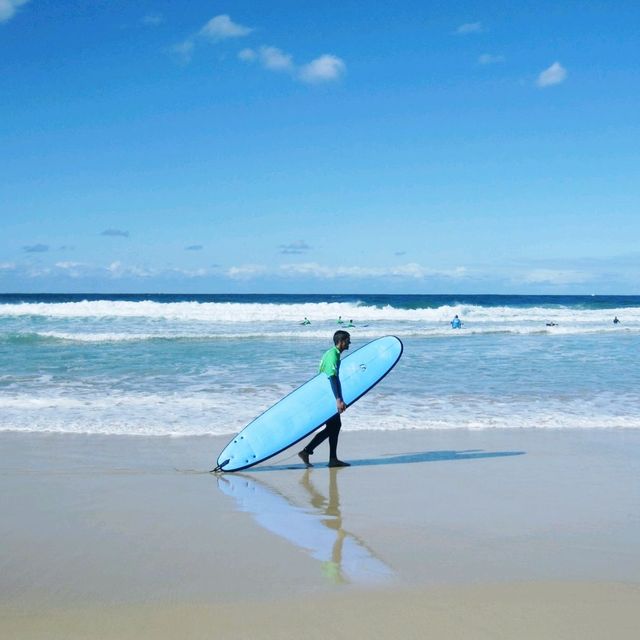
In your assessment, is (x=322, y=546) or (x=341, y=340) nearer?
(x=322, y=546)

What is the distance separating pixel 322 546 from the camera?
13.9ft

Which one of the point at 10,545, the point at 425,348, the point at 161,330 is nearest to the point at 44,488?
the point at 10,545

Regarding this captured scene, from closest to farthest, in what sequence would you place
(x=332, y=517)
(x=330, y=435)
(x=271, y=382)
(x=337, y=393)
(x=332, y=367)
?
(x=332, y=517), (x=337, y=393), (x=332, y=367), (x=330, y=435), (x=271, y=382)

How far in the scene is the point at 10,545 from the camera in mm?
4242

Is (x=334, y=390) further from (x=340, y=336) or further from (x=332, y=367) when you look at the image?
(x=340, y=336)

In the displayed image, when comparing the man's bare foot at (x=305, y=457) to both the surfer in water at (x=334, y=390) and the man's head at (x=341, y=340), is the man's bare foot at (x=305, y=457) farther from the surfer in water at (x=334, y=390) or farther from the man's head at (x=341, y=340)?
the man's head at (x=341, y=340)

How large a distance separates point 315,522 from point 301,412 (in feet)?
7.95

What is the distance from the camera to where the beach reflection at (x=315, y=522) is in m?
3.82

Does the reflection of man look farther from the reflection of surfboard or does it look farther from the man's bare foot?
the reflection of surfboard

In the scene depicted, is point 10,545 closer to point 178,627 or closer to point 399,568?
point 178,627

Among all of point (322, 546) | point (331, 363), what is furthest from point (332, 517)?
point (331, 363)

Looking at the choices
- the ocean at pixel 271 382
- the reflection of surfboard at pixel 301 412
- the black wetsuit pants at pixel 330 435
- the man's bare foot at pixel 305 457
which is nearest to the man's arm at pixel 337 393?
the black wetsuit pants at pixel 330 435

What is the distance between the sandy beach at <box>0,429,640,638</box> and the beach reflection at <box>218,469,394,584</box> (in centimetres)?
2

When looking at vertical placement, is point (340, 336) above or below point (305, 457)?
above
